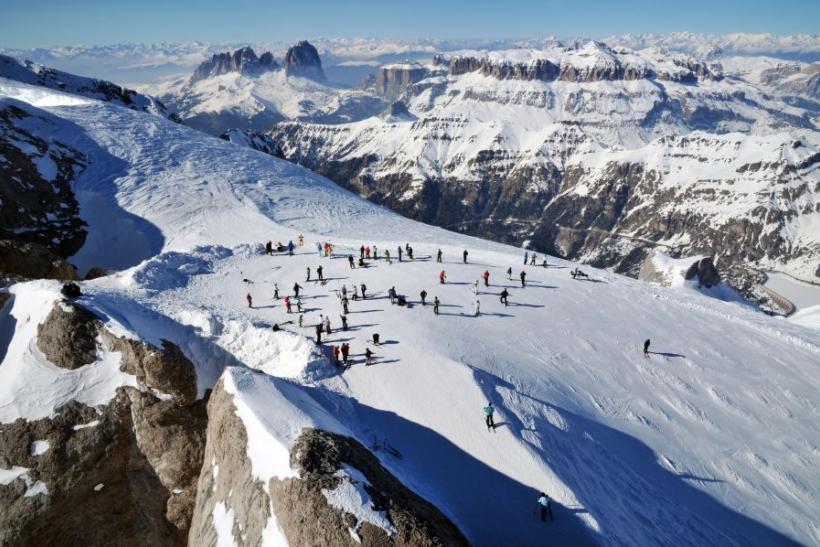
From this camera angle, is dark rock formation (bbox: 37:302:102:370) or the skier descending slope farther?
dark rock formation (bbox: 37:302:102:370)

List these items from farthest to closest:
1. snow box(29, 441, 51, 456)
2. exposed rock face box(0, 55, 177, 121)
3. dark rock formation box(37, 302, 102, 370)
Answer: exposed rock face box(0, 55, 177, 121), dark rock formation box(37, 302, 102, 370), snow box(29, 441, 51, 456)

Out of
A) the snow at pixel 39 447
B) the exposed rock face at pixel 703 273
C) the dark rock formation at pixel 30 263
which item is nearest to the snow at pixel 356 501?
the snow at pixel 39 447

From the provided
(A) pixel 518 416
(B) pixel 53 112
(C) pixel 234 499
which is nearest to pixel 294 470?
(C) pixel 234 499

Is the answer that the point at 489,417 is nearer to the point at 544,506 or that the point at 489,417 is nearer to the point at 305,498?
the point at 544,506

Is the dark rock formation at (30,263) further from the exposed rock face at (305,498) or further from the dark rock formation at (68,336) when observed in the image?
the exposed rock face at (305,498)

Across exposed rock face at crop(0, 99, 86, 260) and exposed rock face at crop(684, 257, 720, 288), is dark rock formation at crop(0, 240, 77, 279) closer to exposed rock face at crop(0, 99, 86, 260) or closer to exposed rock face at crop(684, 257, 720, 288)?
exposed rock face at crop(0, 99, 86, 260)

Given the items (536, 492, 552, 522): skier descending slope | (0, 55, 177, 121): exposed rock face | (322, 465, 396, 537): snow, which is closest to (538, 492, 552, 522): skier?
(536, 492, 552, 522): skier descending slope

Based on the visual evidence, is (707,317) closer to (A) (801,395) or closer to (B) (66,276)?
(A) (801,395)
